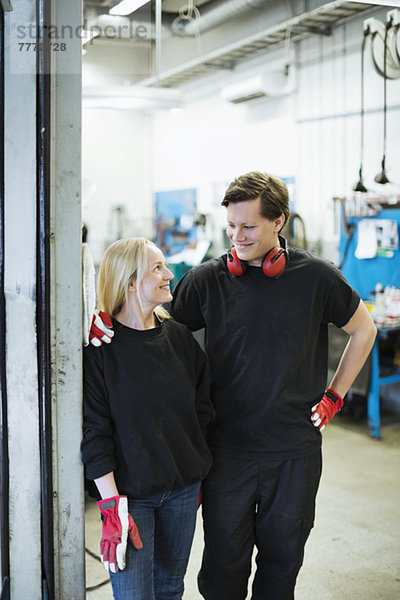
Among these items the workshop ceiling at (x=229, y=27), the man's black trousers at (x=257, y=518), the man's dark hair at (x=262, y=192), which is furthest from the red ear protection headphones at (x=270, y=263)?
the workshop ceiling at (x=229, y=27)

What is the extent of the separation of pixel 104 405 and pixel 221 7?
16.8ft

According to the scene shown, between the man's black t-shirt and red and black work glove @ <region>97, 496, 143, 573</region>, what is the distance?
1.54ft

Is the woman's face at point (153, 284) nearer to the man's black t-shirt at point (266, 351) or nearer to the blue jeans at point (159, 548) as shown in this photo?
the man's black t-shirt at point (266, 351)

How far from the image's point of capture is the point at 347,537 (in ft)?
10.1

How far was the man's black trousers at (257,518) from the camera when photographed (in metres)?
1.94

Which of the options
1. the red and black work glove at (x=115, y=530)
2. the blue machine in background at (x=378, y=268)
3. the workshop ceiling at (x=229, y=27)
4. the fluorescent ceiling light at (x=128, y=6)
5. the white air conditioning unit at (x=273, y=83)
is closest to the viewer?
the red and black work glove at (x=115, y=530)

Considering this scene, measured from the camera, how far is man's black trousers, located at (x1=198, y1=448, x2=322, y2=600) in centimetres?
194

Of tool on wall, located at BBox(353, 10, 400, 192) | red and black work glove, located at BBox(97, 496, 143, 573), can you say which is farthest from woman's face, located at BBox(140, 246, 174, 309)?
tool on wall, located at BBox(353, 10, 400, 192)

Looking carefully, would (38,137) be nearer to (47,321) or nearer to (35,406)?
(47,321)

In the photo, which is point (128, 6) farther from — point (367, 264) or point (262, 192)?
point (367, 264)

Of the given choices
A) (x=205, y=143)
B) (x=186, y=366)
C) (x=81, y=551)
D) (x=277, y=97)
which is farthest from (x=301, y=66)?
(x=81, y=551)

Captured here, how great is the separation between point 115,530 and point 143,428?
26 centimetres

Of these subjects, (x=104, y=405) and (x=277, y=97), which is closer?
(x=104, y=405)

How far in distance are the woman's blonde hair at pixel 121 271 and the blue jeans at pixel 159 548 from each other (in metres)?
0.53
